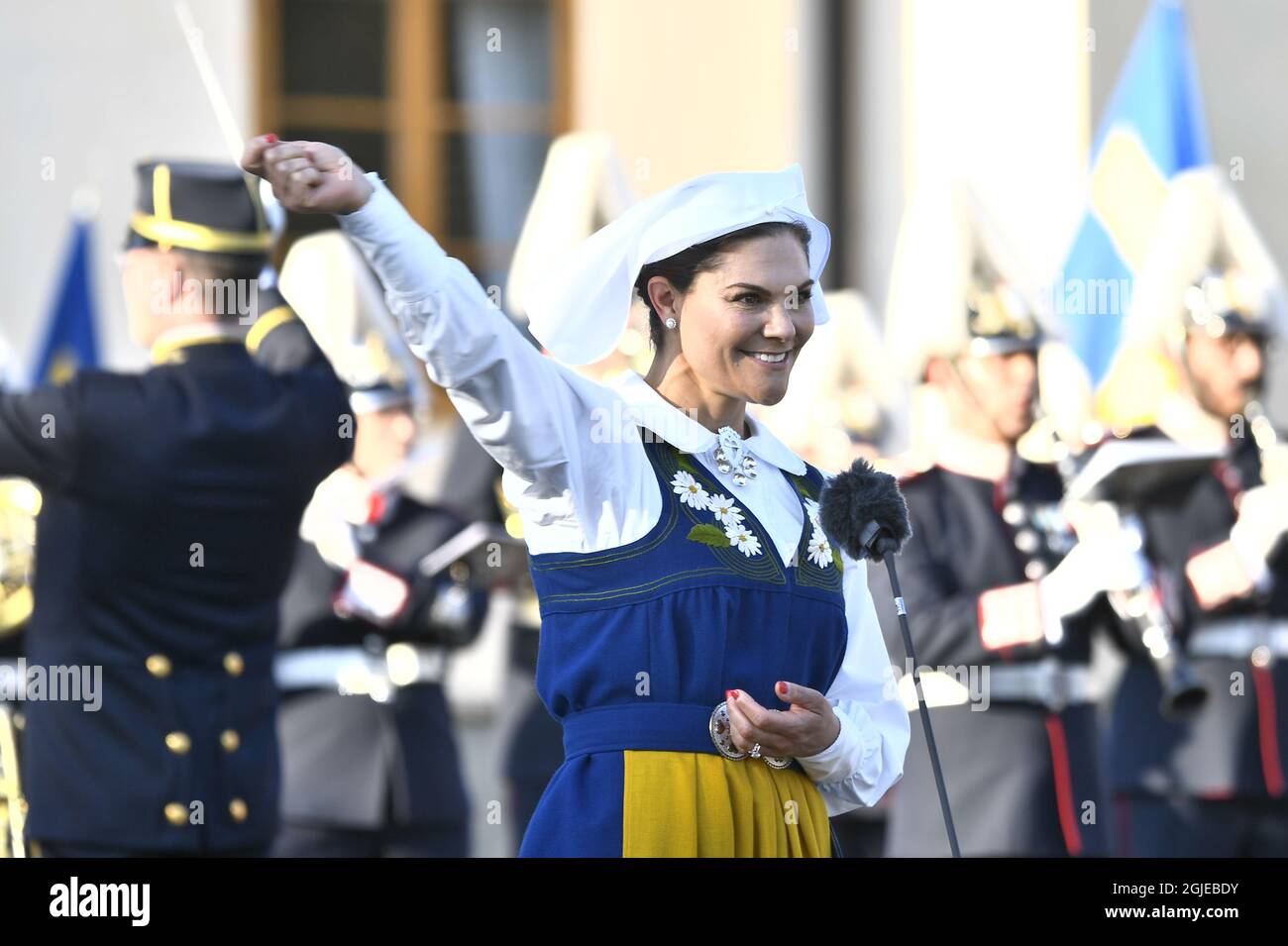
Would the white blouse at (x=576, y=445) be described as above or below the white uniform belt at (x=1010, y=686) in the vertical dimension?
above

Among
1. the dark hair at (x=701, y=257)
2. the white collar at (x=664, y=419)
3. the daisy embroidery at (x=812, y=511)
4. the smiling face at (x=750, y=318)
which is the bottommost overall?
the daisy embroidery at (x=812, y=511)

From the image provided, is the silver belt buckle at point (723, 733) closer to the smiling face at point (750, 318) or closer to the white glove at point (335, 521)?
the smiling face at point (750, 318)

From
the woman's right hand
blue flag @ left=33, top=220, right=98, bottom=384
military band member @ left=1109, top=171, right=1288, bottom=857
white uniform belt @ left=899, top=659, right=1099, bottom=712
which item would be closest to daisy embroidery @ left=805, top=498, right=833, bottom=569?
the woman's right hand

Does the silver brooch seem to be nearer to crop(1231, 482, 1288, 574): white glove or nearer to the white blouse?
the white blouse

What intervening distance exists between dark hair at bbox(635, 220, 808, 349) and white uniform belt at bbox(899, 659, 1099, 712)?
2891mm

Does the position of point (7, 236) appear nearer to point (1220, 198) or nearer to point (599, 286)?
point (1220, 198)

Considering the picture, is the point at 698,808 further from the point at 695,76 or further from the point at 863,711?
the point at 695,76

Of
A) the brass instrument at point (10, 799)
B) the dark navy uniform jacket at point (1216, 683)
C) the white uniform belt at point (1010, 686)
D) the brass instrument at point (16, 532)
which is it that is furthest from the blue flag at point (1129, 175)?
the brass instrument at point (10, 799)

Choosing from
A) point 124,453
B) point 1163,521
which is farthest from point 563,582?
point 1163,521

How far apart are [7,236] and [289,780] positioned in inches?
177

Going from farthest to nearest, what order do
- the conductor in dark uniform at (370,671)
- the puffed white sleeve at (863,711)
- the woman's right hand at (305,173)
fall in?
the conductor in dark uniform at (370,671)
the puffed white sleeve at (863,711)
the woman's right hand at (305,173)

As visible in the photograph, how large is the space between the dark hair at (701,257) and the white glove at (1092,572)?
2.89 metres

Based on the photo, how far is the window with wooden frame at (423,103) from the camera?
34.8 feet

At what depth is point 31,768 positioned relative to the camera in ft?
15.3
